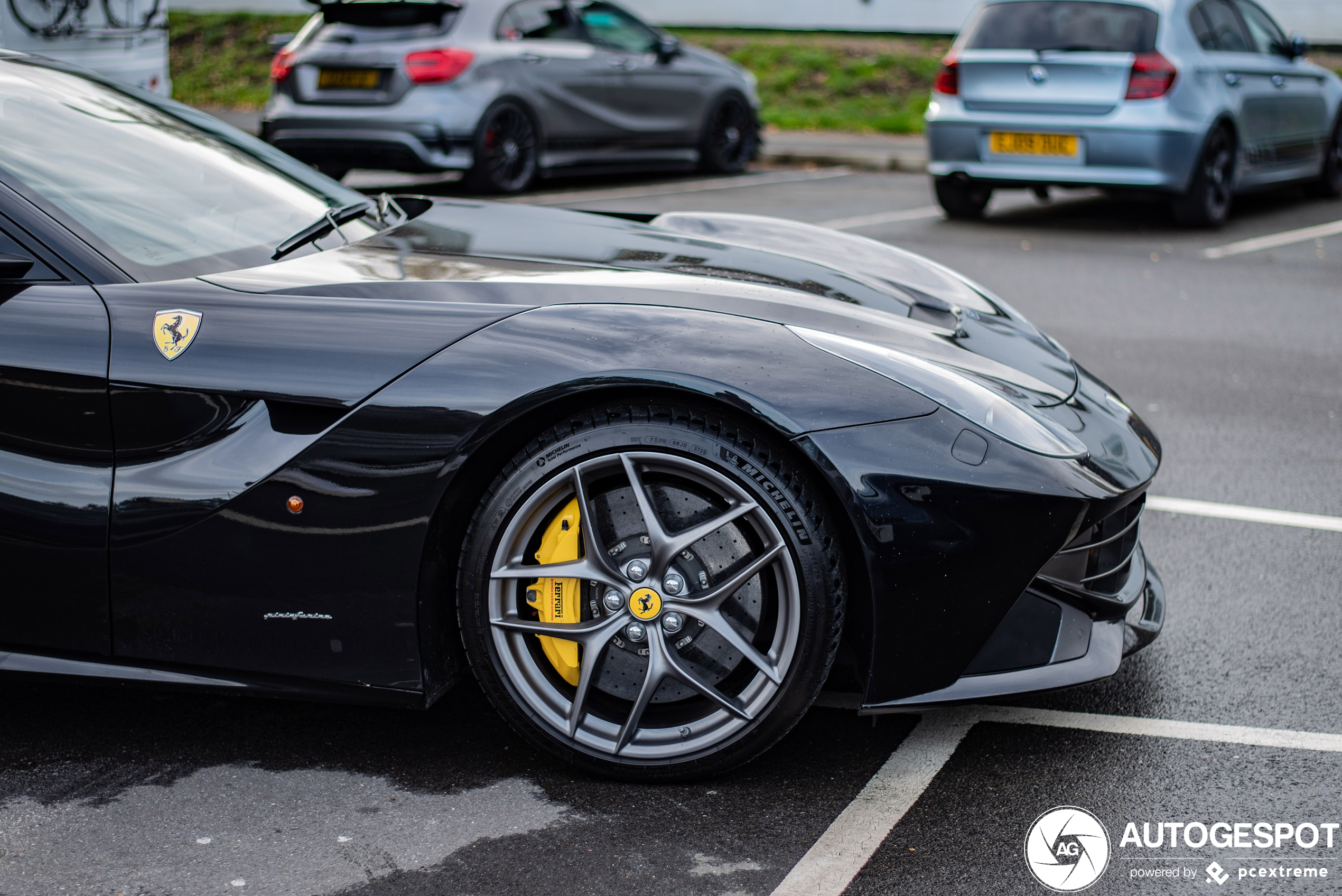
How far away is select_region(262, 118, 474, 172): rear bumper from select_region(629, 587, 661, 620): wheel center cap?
7.51 metres

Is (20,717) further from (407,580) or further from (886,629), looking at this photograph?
(886,629)

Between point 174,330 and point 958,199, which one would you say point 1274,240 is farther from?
point 174,330

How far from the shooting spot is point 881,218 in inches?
371

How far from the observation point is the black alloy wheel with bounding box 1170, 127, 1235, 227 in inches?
343

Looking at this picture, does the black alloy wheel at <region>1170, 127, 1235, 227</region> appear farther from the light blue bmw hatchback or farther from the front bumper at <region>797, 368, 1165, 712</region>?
the front bumper at <region>797, 368, 1165, 712</region>

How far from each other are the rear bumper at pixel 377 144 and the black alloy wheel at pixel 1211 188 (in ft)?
16.3

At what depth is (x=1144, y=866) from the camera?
2281 mm

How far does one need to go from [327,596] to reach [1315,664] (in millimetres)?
2195

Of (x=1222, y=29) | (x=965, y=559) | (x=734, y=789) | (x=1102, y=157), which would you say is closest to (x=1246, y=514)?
(x=965, y=559)

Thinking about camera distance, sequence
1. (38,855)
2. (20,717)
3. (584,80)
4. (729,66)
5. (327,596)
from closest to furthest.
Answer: (38,855) → (327,596) → (20,717) → (584,80) → (729,66)

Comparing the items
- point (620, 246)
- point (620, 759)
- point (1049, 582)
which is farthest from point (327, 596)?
point (1049, 582)

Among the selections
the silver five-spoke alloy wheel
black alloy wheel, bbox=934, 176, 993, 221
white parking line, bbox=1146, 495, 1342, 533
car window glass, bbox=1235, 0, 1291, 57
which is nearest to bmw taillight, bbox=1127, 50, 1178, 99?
black alloy wheel, bbox=934, 176, 993, 221

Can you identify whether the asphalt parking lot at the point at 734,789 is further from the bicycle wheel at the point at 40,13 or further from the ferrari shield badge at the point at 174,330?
the bicycle wheel at the point at 40,13

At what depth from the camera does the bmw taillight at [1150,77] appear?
830 cm
